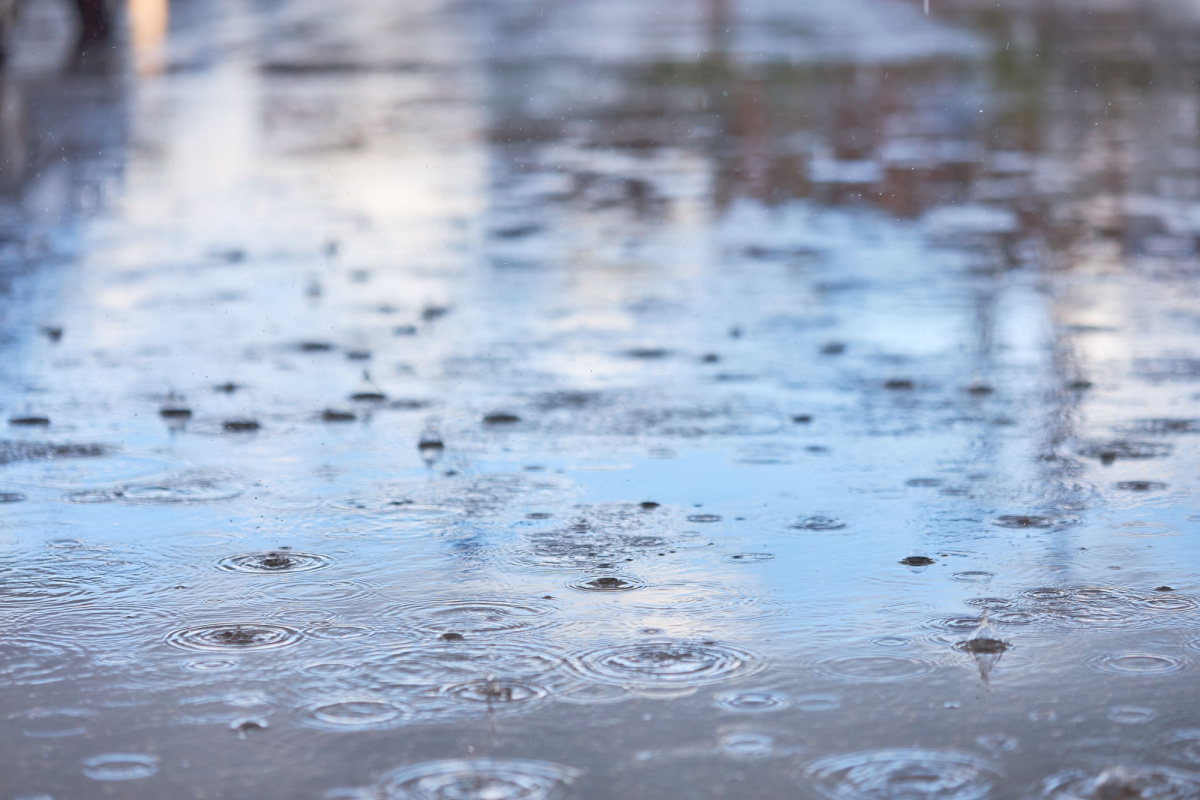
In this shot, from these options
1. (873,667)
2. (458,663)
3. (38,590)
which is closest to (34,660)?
(38,590)

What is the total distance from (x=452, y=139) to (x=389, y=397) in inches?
311

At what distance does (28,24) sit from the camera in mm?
27734

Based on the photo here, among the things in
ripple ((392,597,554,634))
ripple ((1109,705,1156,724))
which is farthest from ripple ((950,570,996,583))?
ripple ((392,597,554,634))

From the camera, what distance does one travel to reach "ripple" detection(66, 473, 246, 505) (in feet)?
16.3

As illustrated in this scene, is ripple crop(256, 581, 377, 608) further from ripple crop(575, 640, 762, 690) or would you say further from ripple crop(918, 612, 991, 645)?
ripple crop(918, 612, 991, 645)

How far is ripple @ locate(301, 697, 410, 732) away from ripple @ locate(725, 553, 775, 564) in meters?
1.15

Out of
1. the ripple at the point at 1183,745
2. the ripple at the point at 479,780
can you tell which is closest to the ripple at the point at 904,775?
the ripple at the point at 1183,745

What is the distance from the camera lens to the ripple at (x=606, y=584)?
165 inches

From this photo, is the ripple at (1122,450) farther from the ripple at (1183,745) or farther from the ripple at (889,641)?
the ripple at (1183,745)

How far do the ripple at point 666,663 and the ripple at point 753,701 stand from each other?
0.08m

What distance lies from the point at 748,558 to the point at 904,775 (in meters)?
1.29

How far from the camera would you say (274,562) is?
14.5 ft

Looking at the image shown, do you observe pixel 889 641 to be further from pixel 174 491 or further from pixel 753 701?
pixel 174 491

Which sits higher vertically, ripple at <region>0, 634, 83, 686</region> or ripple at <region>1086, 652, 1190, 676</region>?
ripple at <region>0, 634, 83, 686</region>
